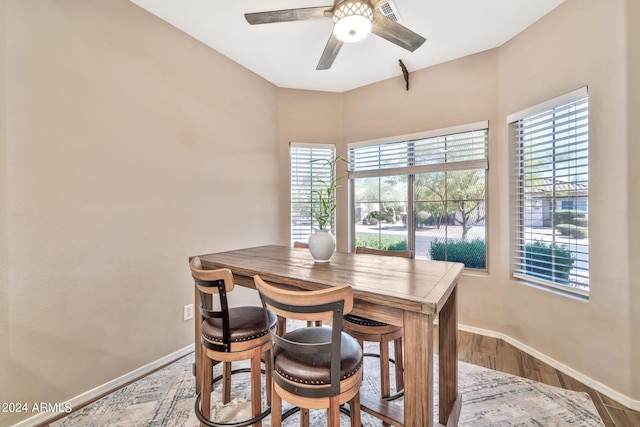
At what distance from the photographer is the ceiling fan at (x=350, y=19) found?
1624 mm

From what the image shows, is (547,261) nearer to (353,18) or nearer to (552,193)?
(552,193)

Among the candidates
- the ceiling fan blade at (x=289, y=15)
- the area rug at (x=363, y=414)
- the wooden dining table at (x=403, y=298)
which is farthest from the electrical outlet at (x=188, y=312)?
the ceiling fan blade at (x=289, y=15)

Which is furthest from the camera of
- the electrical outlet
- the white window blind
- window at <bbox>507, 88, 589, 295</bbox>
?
the white window blind

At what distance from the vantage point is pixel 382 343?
5.40 feet

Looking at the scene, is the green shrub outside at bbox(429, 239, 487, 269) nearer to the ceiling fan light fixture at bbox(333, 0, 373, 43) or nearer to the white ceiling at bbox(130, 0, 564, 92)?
the white ceiling at bbox(130, 0, 564, 92)

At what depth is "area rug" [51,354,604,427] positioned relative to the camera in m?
1.66

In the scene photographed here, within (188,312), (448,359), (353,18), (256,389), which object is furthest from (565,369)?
(188,312)

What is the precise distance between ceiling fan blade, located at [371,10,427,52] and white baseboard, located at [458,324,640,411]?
2.66m

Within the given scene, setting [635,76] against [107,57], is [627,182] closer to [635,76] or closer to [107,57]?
[635,76]

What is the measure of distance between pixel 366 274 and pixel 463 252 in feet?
6.50

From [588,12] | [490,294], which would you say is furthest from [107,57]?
[490,294]

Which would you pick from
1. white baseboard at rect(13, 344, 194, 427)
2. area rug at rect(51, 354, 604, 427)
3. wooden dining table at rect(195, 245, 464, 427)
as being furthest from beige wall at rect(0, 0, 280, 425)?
wooden dining table at rect(195, 245, 464, 427)

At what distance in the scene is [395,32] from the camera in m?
1.86

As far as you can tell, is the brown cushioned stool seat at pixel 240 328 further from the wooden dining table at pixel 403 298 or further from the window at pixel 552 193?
the window at pixel 552 193
